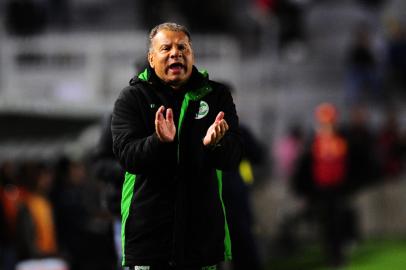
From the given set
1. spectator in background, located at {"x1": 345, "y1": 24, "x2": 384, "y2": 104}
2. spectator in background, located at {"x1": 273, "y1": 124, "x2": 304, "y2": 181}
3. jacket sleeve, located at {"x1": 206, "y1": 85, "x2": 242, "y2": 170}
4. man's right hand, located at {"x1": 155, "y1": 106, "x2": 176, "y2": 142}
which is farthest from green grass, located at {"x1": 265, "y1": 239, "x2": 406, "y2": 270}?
man's right hand, located at {"x1": 155, "y1": 106, "x2": 176, "y2": 142}

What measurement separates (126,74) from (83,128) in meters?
5.07

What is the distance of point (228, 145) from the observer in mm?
5504

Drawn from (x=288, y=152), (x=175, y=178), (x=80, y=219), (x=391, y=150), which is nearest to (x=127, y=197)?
(x=175, y=178)

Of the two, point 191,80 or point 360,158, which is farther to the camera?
point 360,158

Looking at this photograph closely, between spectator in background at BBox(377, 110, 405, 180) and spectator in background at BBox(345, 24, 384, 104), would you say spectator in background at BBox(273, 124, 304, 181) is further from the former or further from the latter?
spectator in background at BBox(345, 24, 384, 104)

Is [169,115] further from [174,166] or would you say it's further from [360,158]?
[360,158]

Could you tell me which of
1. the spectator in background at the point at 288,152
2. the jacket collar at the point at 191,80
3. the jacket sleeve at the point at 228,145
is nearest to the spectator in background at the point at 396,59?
the spectator in background at the point at 288,152

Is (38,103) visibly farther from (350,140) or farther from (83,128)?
(350,140)

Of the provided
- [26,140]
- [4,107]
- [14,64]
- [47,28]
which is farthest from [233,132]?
[47,28]

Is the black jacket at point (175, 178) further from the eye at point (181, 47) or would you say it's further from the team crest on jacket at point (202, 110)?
the eye at point (181, 47)

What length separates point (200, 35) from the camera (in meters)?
23.3

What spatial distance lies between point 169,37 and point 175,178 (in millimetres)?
605

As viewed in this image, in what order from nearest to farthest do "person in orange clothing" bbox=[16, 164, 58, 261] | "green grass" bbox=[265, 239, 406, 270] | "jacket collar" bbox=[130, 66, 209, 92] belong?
"jacket collar" bbox=[130, 66, 209, 92], "person in orange clothing" bbox=[16, 164, 58, 261], "green grass" bbox=[265, 239, 406, 270]

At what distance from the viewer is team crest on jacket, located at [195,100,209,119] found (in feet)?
18.2
